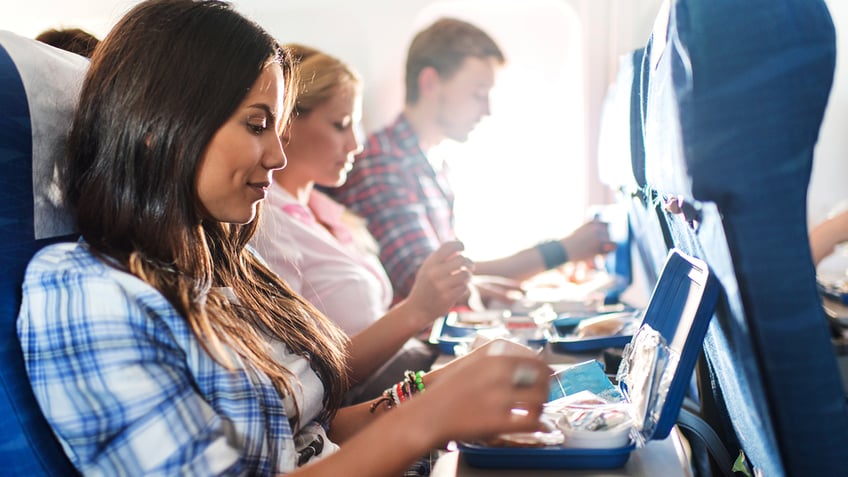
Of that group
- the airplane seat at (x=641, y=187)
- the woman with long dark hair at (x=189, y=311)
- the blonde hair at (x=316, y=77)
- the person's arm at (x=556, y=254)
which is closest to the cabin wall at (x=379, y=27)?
the person's arm at (x=556, y=254)

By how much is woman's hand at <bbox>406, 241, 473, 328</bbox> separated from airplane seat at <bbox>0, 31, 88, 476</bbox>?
0.74 meters

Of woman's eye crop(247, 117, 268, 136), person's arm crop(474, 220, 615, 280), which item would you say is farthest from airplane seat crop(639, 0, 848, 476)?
person's arm crop(474, 220, 615, 280)

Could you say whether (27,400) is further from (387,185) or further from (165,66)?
(387,185)

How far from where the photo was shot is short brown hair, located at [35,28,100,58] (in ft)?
3.99

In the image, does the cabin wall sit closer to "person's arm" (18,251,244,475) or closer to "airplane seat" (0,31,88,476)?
"airplane seat" (0,31,88,476)

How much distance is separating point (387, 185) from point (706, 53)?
Result: 178cm

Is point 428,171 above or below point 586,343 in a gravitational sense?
above

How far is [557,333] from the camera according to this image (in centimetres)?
175

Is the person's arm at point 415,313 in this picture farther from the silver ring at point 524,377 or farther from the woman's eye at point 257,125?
the silver ring at point 524,377

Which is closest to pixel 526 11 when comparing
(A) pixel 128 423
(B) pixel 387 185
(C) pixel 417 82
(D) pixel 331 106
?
(C) pixel 417 82

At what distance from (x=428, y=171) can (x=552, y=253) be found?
1.71 ft

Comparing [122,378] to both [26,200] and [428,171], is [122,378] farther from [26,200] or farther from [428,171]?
[428,171]

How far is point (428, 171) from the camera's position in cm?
262

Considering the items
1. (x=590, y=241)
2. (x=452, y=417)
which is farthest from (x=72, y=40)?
(x=590, y=241)
